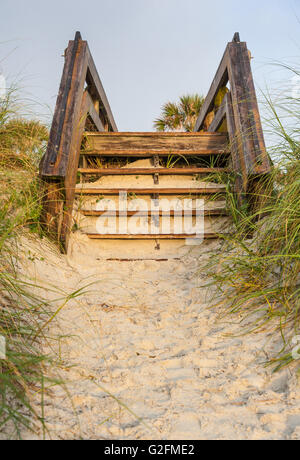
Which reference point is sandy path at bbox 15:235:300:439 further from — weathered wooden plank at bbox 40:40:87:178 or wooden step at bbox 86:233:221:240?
wooden step at bbox 86:233:221:240

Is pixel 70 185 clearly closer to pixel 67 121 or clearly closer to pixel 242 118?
pixel 67 121

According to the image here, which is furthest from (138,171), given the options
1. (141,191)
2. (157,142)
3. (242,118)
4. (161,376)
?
(161,376)

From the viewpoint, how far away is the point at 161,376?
1.33m

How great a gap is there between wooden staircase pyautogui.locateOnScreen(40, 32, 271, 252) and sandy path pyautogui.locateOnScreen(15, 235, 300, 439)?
0.79 meters

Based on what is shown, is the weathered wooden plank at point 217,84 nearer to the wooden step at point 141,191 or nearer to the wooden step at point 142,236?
the wooden step at point 141,191

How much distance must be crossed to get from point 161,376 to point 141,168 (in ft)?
7.09

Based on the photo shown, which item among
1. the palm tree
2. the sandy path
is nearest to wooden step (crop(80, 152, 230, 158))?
the sandy path

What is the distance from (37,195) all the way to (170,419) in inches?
60.7

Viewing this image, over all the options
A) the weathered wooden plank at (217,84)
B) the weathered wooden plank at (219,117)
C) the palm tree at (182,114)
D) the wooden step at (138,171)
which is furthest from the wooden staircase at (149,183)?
the palm tree at (182,114)

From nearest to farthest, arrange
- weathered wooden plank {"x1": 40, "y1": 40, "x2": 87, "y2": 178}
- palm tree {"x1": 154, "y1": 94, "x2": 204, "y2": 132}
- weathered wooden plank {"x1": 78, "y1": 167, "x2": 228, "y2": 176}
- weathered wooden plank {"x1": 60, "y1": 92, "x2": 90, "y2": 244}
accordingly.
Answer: weathered wooden plank {"x1": 40, "y1": 40, "x2": 87, "y2": 178} → weathered wooden plank {"x1": 60, "y1": 92, "x2": 90, "y2": 244} → weathered wooden plank {"x1": 78, "y1": 167, "x2": 228, "y2": 176} → palm tree {"x1": 154, "y1": 94, "x2": 204, "y2": 132}

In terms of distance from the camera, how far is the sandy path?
3.38 ft

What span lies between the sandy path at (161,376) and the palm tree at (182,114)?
8381mm

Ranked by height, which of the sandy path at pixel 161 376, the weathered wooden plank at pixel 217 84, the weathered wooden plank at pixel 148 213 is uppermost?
the weathered wooden plank at pixel 217 84

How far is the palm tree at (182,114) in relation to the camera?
380 inches
